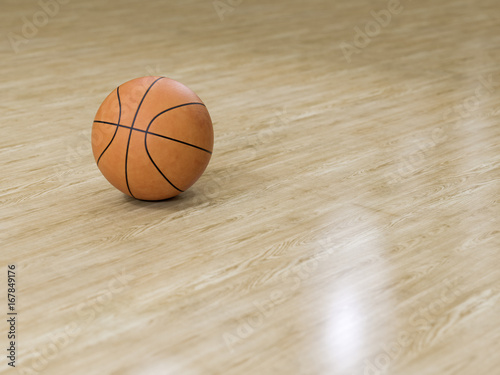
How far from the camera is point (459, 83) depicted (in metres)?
4.06

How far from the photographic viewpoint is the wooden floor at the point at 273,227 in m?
1.72

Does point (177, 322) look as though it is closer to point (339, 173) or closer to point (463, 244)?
point (463, 244)

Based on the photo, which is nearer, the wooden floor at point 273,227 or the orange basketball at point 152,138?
the wooden floor at point 273,227

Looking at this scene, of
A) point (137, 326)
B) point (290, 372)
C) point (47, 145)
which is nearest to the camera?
point (290, 372)

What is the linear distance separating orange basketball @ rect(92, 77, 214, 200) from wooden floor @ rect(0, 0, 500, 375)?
114mm

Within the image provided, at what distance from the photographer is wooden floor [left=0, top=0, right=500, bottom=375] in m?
1.72

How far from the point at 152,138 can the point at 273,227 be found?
0.46 m

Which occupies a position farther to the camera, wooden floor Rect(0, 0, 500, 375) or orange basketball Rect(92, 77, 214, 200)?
orange basketball Rect(92, 77, 214, 200)

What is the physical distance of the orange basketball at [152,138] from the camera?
2365mm

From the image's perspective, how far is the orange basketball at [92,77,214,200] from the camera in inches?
93.1

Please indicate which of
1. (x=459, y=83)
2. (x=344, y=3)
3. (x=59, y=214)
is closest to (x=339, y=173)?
(x=59, y=214)

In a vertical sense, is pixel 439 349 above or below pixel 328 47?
above

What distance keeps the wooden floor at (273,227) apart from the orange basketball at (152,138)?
0.11 metres

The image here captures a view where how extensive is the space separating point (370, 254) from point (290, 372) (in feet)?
2.04
